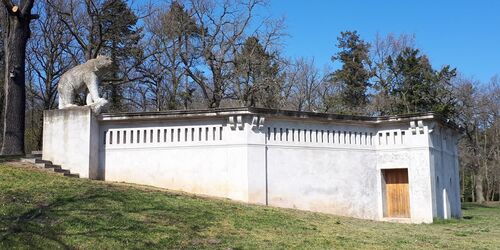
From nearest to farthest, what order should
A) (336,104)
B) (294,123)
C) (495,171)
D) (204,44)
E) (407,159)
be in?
(294,123) → (407,159) → (204,44) → (336,104) → (495,171)

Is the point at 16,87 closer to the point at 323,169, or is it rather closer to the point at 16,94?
the point at 16,94

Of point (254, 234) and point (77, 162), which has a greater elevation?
point (77, 162)

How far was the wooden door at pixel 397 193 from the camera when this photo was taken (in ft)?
63.4

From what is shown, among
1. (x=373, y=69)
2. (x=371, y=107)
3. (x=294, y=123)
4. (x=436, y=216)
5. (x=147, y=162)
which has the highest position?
(x=373, y=69)

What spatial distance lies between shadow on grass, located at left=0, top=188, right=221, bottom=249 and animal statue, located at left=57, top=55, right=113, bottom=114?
529cm

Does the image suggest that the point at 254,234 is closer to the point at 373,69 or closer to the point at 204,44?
the point at 204,44

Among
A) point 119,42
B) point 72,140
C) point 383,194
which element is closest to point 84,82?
point 72,140

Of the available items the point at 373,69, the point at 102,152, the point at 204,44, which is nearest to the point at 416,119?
the point at 102,152

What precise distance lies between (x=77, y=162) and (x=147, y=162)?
85.2 inches

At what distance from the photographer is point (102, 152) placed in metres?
17.5

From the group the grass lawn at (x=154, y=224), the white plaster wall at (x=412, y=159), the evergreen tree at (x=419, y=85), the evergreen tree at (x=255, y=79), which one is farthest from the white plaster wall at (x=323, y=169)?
the evergreen tree at (x=419, y=85)

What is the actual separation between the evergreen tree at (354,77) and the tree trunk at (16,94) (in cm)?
3043

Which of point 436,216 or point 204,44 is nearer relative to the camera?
point 436,216

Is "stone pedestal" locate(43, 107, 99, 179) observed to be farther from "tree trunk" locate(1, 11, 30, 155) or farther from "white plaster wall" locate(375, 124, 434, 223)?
"white plaster wall" locate(375, 124, 434, 223)
